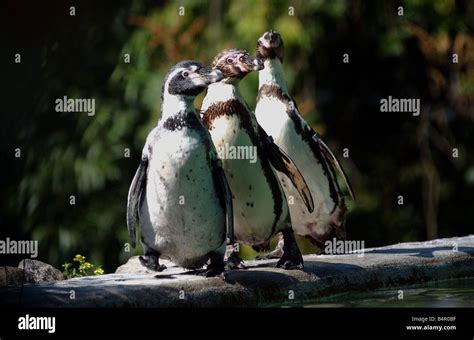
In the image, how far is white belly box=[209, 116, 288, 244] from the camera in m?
5.58

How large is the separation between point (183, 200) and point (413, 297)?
99 cm

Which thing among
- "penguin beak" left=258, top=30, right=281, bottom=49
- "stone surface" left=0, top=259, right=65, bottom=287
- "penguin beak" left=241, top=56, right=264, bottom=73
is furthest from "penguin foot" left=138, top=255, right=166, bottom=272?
"penguin beak" left=258, top=30, right=281, bottom=49

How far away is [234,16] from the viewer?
927 centimetres

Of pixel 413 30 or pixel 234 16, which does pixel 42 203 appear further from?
pixel 413 30

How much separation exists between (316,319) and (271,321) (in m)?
0.15

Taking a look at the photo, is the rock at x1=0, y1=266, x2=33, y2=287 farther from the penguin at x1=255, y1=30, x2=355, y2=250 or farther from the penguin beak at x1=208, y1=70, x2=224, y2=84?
the penguin at x1=255, y1=30, x2=355, y2=250

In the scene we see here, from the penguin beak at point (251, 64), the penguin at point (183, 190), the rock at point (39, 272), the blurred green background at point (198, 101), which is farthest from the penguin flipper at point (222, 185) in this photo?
the blurred green background at point (198, 101)

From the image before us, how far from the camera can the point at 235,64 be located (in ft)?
18.5

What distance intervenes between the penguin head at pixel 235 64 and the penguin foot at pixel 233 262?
2.25 feet

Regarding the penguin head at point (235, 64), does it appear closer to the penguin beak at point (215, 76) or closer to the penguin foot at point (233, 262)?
the penguin beak at point (215, 76)

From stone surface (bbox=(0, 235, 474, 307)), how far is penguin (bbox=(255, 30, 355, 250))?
1.03ft

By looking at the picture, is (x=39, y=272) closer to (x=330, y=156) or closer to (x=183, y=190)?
(x=183, y=190)

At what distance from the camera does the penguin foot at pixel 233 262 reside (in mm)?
5469

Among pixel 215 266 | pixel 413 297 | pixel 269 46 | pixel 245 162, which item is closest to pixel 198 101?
pixel 269 46
